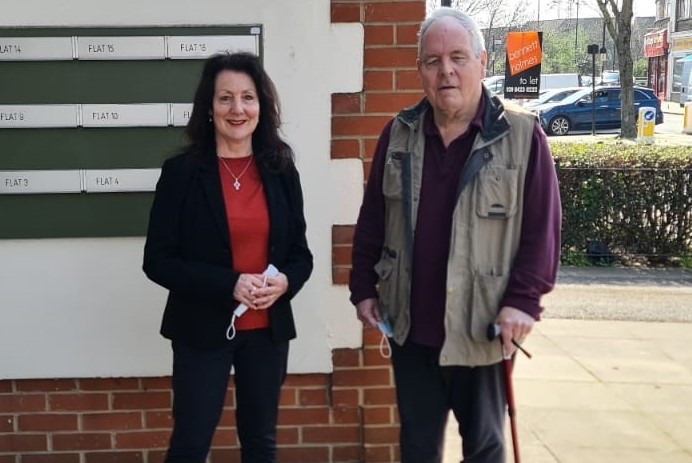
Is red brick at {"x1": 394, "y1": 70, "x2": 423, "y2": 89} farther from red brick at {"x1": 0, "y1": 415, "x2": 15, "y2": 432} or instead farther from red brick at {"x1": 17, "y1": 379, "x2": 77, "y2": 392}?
red brick at {"x1": 0, "y1": 415, "x2": 15, "y2": 432}

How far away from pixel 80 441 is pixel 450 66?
250cm

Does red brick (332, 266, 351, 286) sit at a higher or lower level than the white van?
lower

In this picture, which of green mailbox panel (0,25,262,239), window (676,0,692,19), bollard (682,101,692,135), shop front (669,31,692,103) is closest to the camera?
green mailbox panel (0,25,262,239)

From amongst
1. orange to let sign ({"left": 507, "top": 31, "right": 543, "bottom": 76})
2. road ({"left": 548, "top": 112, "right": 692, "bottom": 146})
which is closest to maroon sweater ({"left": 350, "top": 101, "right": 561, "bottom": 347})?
orange to let sign ({"left": 507, "top": 31, "right": 543, "bottom": 76})

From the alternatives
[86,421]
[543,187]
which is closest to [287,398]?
[86,421]

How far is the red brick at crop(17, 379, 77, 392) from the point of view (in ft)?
13.3

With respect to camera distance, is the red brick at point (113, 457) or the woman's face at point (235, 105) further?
the red brick at point (113, 457)

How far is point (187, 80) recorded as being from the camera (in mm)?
3875

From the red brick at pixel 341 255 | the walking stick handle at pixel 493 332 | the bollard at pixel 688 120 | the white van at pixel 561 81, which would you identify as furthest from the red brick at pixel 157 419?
the white van at pixel 561 81

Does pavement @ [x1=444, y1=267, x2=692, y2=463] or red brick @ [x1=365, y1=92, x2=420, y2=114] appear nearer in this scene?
red brick @ [x1=365, y1=92, x2=420, y2=114]

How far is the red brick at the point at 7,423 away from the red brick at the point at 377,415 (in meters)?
1.61

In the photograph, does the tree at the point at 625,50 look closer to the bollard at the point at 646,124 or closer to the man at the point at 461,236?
the bollard at the point at 646,124

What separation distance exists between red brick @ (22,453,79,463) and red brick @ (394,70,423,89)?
2246 millimetres

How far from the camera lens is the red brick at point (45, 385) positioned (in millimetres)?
4055
